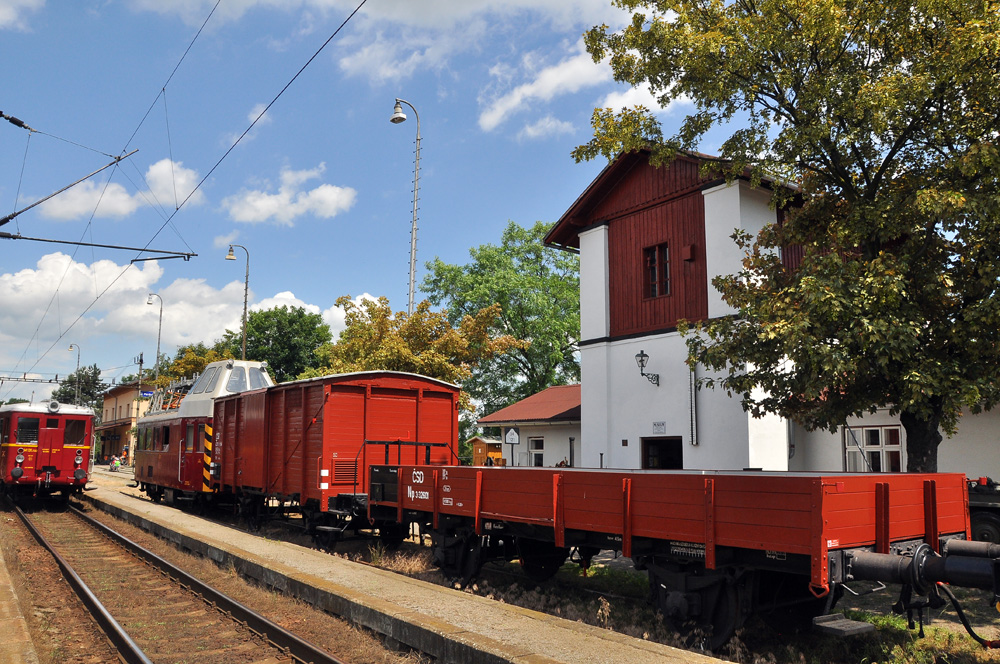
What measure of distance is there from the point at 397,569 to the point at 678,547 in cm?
571

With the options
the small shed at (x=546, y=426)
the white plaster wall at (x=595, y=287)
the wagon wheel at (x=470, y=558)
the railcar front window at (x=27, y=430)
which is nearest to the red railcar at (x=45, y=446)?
the railcar front window at (x=27, y=430)

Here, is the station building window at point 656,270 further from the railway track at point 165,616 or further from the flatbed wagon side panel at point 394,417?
the railway track at point 165,616

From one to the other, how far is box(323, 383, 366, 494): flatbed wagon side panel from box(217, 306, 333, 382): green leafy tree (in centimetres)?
4563

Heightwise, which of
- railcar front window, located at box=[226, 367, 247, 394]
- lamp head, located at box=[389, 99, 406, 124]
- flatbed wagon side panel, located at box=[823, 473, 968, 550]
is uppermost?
lamp head, located at box=[389, 99, 406, 124]

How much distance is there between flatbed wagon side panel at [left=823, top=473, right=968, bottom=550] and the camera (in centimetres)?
601

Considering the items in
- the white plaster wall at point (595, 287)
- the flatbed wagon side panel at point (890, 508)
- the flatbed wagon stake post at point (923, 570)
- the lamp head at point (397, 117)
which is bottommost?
the flatbed wagon stake post at point (923, 570)

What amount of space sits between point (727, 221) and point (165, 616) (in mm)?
12423

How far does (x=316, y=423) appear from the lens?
1327cm

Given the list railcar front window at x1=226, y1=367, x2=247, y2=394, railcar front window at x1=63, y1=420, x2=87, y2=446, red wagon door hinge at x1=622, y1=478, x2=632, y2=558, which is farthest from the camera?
railcar front window at x1=63, y1=420, x2=87, y2=446

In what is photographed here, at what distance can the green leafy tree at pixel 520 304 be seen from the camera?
3706 cm

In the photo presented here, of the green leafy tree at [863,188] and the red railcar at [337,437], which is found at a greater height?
the green leafy tree at [863,188]

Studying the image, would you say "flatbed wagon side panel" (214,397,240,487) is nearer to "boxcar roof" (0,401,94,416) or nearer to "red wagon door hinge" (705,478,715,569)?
"boxcar roof" (0,401,94,416)

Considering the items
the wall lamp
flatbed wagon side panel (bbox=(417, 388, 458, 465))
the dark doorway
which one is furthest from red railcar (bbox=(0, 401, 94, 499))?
the wall lamp

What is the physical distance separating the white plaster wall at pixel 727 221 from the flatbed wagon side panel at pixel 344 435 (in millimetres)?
7607
